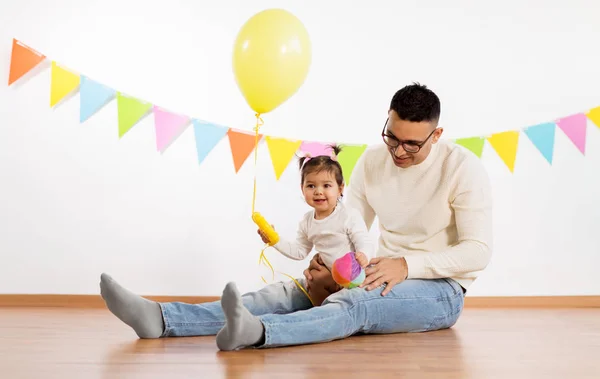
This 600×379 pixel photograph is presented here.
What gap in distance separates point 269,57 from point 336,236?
2.09 ft

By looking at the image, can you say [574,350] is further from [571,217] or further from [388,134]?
[571,217]

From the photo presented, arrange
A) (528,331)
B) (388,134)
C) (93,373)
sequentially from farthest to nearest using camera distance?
(528,331) → (388,134) → (93,373)

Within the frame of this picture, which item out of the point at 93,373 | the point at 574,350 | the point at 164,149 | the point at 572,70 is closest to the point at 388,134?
the point at 574,350

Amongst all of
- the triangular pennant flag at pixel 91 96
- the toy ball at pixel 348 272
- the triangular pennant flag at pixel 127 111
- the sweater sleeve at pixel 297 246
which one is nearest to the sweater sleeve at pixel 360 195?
the sweater sleeve at pixel 297 246

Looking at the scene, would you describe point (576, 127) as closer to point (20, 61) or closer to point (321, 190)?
point (321, 190)

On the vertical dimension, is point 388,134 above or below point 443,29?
below

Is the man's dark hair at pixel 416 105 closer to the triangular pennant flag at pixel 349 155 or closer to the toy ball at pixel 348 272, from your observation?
the toy ball at pixel 348 272

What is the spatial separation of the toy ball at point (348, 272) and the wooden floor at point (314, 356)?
159 mm

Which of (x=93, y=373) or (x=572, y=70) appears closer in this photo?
(x=93, y=373)

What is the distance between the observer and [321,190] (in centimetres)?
235

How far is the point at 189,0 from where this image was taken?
336 centimetres

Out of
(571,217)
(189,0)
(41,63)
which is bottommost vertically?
(571,217)

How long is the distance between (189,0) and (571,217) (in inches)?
79.4

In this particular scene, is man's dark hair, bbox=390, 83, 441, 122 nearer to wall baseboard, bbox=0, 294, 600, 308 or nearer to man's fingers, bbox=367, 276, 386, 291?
man's fingers, bbox=367, 276, 386, 291
